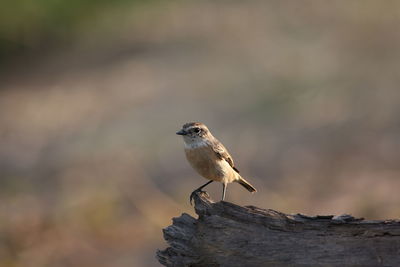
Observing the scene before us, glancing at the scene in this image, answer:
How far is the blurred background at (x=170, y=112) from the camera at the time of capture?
15500 mm

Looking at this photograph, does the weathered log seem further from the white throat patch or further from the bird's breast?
A: the white throat patch

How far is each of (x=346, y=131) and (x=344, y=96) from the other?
1412mm

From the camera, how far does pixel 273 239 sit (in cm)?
→ 747

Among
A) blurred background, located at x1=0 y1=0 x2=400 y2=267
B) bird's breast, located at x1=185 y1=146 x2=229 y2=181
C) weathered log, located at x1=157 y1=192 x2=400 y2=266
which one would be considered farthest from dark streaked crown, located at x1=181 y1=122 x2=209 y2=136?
blurred background, located at x1=0 y1=0 x2=400 y2=267

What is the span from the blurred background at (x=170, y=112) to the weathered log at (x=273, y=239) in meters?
6.63

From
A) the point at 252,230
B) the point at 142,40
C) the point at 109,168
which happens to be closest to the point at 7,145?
the point at 109,168

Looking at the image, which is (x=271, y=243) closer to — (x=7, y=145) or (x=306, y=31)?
(x=7, y=145)

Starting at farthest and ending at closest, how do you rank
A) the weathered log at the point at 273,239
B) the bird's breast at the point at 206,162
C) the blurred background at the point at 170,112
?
the blurred background at the point at 170,112 < the bird's breast at the point at 206,162 < the weathered log at the point at 273,239

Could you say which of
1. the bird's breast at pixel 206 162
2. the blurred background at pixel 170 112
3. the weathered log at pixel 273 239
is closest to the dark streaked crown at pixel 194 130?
the bird's breast at pixel 206 162

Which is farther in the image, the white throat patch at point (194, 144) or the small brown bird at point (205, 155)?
the white throat patch at point (194, 144)

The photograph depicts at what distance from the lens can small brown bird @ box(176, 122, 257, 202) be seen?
31.2ft

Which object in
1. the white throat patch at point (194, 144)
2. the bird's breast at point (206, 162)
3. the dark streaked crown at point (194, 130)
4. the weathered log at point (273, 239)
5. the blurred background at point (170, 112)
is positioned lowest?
the weathered log at point (273, 239)

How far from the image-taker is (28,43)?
25.8 m

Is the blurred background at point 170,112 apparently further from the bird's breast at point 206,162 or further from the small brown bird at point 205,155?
the bird's breast at point 206,162
